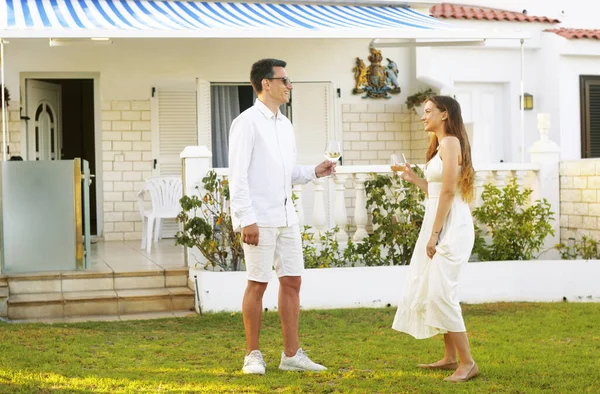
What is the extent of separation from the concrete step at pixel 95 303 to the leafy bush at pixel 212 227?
17.8 inches

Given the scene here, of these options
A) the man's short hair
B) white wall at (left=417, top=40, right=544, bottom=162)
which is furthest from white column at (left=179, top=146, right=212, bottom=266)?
white wall at (left=417, top=40, right=544, bottom=162)

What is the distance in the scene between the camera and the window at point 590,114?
14.2m

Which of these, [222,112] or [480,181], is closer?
[480,181]

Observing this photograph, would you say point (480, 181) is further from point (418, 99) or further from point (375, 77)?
point (375, 77)

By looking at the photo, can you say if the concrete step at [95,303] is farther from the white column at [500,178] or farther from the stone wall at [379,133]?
the stone wall at [379,133]

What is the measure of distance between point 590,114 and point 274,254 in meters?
9.47

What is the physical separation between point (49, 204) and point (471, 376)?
5.37 meters

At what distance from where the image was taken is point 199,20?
1088 centimetres

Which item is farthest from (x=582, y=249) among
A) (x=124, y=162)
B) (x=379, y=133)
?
(x=124, y=162)

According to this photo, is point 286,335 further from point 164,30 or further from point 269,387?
point 164,30

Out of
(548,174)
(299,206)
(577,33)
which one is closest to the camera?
(299,206)

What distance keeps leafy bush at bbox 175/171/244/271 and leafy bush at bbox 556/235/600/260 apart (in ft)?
11.8

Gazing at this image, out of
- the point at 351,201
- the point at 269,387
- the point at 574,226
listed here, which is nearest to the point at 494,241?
the point at 574,226

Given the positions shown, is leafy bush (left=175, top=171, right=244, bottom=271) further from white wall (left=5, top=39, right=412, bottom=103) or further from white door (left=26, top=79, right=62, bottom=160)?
white door (left=26, top=79, right=62, bottom=160)
